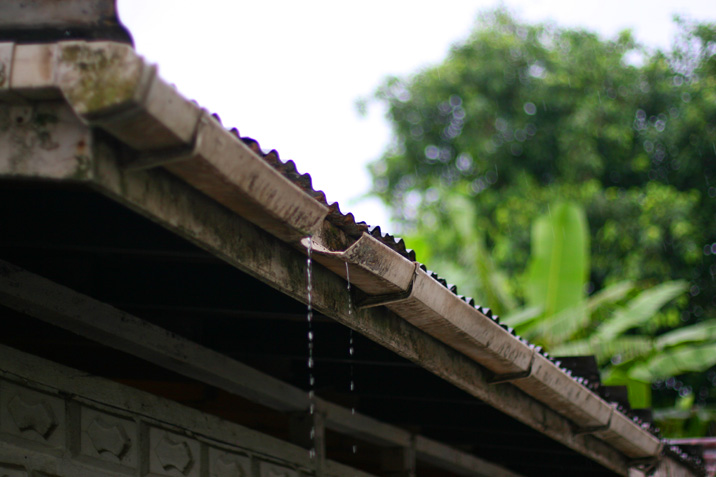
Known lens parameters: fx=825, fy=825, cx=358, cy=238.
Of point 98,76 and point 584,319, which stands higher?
point 584,319

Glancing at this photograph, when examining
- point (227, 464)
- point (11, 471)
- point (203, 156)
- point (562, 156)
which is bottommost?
point (11, 471)

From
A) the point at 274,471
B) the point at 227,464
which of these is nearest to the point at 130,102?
the point at 227,464

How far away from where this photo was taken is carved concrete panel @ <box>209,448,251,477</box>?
11.4 feet

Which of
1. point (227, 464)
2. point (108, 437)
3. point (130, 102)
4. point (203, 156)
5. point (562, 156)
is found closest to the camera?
point (130, 102)

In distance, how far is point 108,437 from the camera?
118 inches

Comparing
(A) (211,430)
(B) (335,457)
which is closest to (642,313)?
(B) (335,457)

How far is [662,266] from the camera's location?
16.8 m

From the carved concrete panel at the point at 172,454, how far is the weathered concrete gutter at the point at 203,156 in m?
1.01

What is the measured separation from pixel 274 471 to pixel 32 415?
137cm

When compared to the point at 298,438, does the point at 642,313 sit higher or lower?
higher

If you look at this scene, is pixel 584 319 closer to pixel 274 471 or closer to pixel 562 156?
pixel 274 471

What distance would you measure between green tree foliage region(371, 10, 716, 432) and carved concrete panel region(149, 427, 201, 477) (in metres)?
11.0

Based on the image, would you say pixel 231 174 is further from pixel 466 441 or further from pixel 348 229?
pixel 466 441

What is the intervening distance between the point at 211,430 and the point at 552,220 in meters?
9.36
